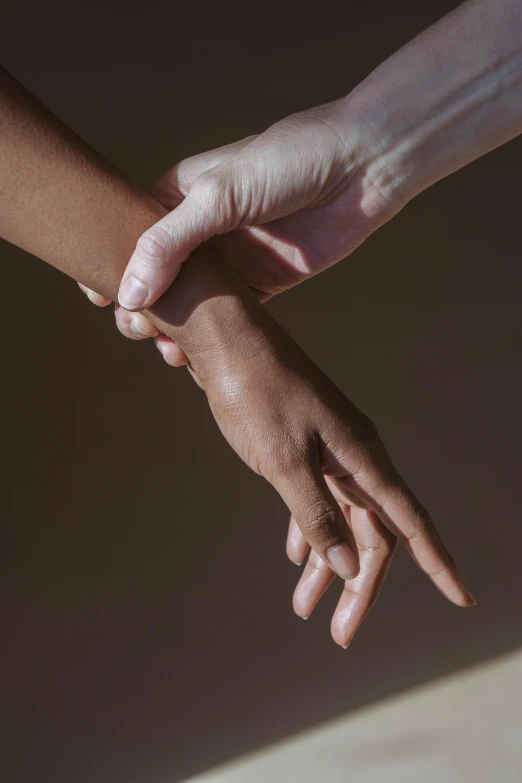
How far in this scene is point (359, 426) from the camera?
1.08m

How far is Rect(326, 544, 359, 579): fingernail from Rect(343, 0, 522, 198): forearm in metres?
0.62

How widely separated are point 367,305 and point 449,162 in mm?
671

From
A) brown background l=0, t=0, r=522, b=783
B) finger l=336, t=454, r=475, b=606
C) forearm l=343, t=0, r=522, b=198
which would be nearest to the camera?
finger l=336, t=454, r=475, b=606

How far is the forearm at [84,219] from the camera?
0.98 metres

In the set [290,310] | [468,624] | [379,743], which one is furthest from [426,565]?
[468,624]

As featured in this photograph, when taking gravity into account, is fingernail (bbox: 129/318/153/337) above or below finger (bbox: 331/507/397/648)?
above

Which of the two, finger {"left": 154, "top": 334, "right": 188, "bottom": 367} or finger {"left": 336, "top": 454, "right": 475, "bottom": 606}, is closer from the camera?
finger {"left": 336, "top": 454, "right": 475, "bottom": 606}

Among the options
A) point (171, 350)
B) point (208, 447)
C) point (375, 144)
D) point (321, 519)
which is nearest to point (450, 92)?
point (375, 144)

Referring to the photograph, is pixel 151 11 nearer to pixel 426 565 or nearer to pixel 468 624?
pixel 426 565

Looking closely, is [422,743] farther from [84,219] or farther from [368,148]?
[84,219]

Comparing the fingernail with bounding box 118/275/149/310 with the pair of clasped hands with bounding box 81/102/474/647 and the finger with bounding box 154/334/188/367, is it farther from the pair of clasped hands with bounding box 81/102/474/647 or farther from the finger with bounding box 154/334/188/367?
the finger with bounding box 154/334/188/367

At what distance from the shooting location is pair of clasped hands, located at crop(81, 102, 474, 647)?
100cm

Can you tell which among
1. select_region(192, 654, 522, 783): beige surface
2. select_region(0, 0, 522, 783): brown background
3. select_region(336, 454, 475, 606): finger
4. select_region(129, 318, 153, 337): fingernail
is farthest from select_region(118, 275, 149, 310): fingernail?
select_region(192, 654, 522, 783): beige surface

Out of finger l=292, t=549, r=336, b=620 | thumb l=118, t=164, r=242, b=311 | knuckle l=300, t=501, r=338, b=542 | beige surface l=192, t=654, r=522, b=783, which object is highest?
thumb l=118, t=164, r=242, b=311
